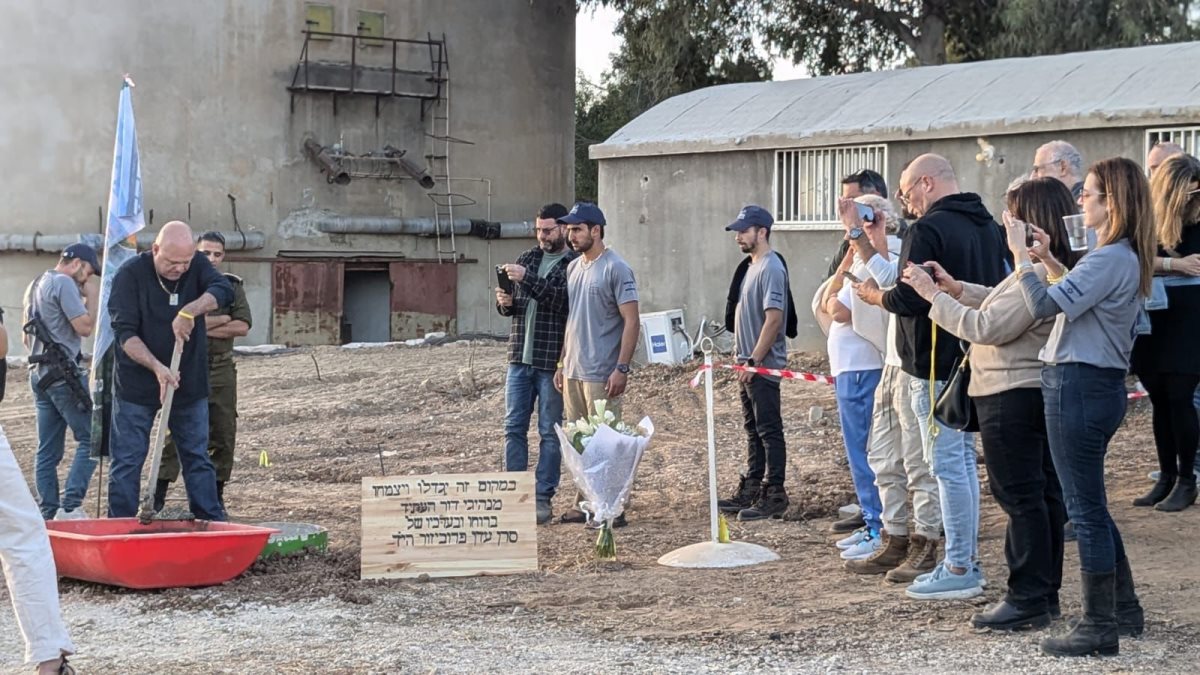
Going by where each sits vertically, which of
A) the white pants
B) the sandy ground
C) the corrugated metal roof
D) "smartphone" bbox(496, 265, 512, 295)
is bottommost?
the sandy ground

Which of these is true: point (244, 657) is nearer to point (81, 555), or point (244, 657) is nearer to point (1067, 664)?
point (81, 555)

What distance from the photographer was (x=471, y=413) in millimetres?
16578

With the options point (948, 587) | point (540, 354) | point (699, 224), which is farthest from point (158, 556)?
point (699, 224)

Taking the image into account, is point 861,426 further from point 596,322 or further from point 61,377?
point 61,377

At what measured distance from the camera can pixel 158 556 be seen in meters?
7.50

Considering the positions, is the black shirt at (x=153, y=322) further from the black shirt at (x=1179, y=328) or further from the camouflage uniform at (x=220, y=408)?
the black shirt at (x=1179, y=328)

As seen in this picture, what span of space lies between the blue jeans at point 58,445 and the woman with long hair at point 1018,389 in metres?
5.93

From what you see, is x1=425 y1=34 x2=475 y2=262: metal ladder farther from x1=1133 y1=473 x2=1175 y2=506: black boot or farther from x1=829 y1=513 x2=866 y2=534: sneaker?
x1=1133 y1=473 x2=1175 y2=506: black boot

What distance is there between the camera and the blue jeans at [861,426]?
8.12 meters

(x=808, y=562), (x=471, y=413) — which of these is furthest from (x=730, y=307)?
(x=471, y=413)

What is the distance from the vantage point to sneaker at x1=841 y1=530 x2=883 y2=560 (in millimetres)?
8109

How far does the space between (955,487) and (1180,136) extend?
8.28 m

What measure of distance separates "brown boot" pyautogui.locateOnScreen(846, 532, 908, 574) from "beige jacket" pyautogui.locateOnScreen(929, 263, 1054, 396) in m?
1.67

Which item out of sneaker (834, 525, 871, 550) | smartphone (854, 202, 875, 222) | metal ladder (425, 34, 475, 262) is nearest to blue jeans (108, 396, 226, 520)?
sneaker (834, 525, 871, 550)
